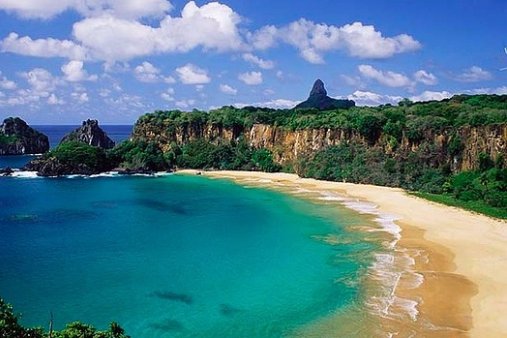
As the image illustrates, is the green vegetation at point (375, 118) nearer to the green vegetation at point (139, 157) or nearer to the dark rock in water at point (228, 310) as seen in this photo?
the green vegetation at point (139, 157)

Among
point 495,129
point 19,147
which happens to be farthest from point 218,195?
point 19,147

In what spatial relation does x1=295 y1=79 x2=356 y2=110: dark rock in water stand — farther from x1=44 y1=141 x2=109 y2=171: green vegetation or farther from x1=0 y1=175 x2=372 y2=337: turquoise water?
x1=0 y1=175 x2=372 y2=337: turquoise water

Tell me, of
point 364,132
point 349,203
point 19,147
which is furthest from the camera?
point 19,147

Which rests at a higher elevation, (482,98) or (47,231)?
(482,98)

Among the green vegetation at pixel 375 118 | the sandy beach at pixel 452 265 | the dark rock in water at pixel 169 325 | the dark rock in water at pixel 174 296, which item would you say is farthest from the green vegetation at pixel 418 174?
the dark rock in water at pixel 169 325

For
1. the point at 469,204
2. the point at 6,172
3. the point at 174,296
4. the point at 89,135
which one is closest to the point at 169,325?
the point at 174,296

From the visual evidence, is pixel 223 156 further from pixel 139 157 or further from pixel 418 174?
pixel 418 174

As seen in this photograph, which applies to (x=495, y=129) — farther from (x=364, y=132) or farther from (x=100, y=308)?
(x=100, y=308)
